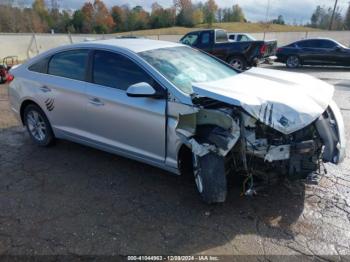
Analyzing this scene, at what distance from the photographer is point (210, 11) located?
93.6 meters

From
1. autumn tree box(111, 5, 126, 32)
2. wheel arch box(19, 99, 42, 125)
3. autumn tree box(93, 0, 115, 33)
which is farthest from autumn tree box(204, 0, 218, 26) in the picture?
wheel arch box(19, 99, 42, 125)

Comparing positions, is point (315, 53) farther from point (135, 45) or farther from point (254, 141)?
point (254, 141)

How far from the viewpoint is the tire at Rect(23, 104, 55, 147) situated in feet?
15.6

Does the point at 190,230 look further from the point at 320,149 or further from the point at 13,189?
the point at 13,189

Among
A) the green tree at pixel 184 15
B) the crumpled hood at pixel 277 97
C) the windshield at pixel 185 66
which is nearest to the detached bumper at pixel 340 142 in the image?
the crumpled hood at pixel 277 97

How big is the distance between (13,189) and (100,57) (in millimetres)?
1903

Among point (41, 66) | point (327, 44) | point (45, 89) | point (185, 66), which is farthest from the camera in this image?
point (327, 44)

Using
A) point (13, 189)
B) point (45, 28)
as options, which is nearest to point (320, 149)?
Result: point (13, 189)

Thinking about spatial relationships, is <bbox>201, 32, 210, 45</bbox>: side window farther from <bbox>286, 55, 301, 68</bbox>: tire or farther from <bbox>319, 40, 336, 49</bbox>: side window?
<bbox>319, 40, 336, 49</bbox>: side window

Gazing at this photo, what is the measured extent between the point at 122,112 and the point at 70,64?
1.24 meters

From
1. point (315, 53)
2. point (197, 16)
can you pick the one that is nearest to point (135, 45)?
point (315, 53)

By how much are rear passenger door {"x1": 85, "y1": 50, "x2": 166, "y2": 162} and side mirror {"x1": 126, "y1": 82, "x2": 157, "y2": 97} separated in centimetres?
11

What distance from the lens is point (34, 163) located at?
4414 millimetres

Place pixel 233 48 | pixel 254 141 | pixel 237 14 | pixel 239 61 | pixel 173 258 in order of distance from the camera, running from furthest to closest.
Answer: pixel 237 14 < pixel 239 61 < pixel 233 48 < pixel 254 141 < pixel 173 258
